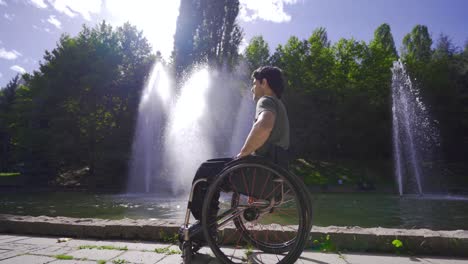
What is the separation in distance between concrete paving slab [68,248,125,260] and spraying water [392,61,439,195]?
2012cm

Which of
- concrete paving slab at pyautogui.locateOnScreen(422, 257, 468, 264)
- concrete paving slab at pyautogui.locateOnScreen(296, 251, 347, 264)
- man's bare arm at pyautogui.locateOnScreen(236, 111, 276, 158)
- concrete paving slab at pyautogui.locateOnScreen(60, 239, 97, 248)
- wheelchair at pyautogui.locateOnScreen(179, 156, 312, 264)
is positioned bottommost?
concrete paving slab at pyautogui.locateOnScreen(60, 239, 97, 248)

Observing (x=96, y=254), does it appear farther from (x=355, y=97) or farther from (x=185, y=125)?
(x=355, y=97)

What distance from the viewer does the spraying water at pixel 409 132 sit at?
21.1 metres

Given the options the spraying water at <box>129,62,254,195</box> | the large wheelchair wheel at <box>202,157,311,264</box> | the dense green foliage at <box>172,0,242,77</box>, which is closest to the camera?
the large wheelchair wheel at <box>202,157,311,264</box>

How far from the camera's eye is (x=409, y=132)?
864 inches

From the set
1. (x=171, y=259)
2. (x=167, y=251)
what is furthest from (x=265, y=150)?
(x=167, y=251)

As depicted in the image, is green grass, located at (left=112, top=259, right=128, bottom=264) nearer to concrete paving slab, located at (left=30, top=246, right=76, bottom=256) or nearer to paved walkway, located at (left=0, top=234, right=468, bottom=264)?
paved walkway, located at (left=0, top=234, right=468, bottom=264)

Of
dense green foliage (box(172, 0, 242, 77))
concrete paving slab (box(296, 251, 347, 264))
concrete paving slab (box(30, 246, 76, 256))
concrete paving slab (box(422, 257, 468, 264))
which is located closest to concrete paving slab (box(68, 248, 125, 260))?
concrete paving slab (box(30, 246, 76, 256))

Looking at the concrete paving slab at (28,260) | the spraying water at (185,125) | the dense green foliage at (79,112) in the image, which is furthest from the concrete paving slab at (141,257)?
the dense green foliage at (79,112)

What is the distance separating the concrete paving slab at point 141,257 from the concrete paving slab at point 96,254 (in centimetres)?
10

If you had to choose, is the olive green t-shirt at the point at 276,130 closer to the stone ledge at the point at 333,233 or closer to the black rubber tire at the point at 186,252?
the black rubber tire at the point at 186,252

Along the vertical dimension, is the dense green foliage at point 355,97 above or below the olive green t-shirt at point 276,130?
above

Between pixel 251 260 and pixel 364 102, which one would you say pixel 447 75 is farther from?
pixel 251 260

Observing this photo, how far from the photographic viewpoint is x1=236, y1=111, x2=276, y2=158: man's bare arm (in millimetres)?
2180
